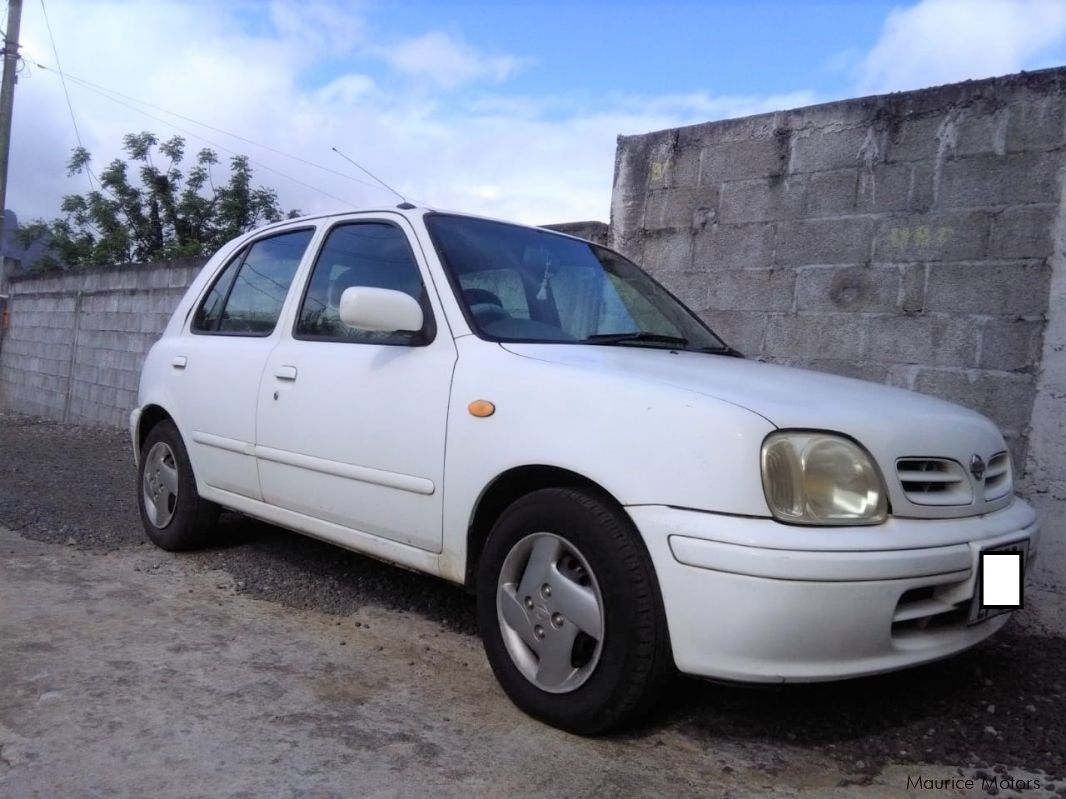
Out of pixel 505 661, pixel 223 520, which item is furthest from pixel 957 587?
pixel 223 520

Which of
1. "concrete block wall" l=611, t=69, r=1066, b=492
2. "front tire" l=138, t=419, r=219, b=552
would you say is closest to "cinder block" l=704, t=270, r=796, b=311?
"concrete block wall" l=611, t=69, r=1066, b=492

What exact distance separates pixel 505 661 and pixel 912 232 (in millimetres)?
2940

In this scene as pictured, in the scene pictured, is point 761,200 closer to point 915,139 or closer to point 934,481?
point 915,139

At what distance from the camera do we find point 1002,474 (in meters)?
2.99

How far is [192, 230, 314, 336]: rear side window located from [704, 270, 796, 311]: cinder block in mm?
2284

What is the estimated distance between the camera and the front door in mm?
3137

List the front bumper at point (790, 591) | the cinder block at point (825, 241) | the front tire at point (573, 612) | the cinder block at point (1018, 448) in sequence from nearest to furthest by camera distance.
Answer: the front bumper at point (790, 591) → the front tire at point (573, 612) → the cinder block at point (1018, 448) → the cinder block at point (825, 241)

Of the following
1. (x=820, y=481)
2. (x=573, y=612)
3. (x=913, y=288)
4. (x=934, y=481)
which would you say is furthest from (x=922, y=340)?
(x=573, y=612)

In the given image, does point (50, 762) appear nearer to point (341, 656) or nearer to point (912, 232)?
point (341, 656)

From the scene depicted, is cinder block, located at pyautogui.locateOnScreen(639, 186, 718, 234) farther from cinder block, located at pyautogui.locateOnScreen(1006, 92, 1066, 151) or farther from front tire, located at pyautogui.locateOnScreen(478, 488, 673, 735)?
front tire, located at pyautogui.locateOnScreen(478, 488, 673, 735)

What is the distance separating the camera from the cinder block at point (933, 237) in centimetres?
418

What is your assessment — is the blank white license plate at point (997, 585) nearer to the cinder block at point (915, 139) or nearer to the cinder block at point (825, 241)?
the cinder block at point (825, 241)

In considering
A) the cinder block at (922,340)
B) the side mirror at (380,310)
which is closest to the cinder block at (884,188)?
Answer: the cinder block at (922,340)

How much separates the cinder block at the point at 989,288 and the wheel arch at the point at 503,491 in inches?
95.4
